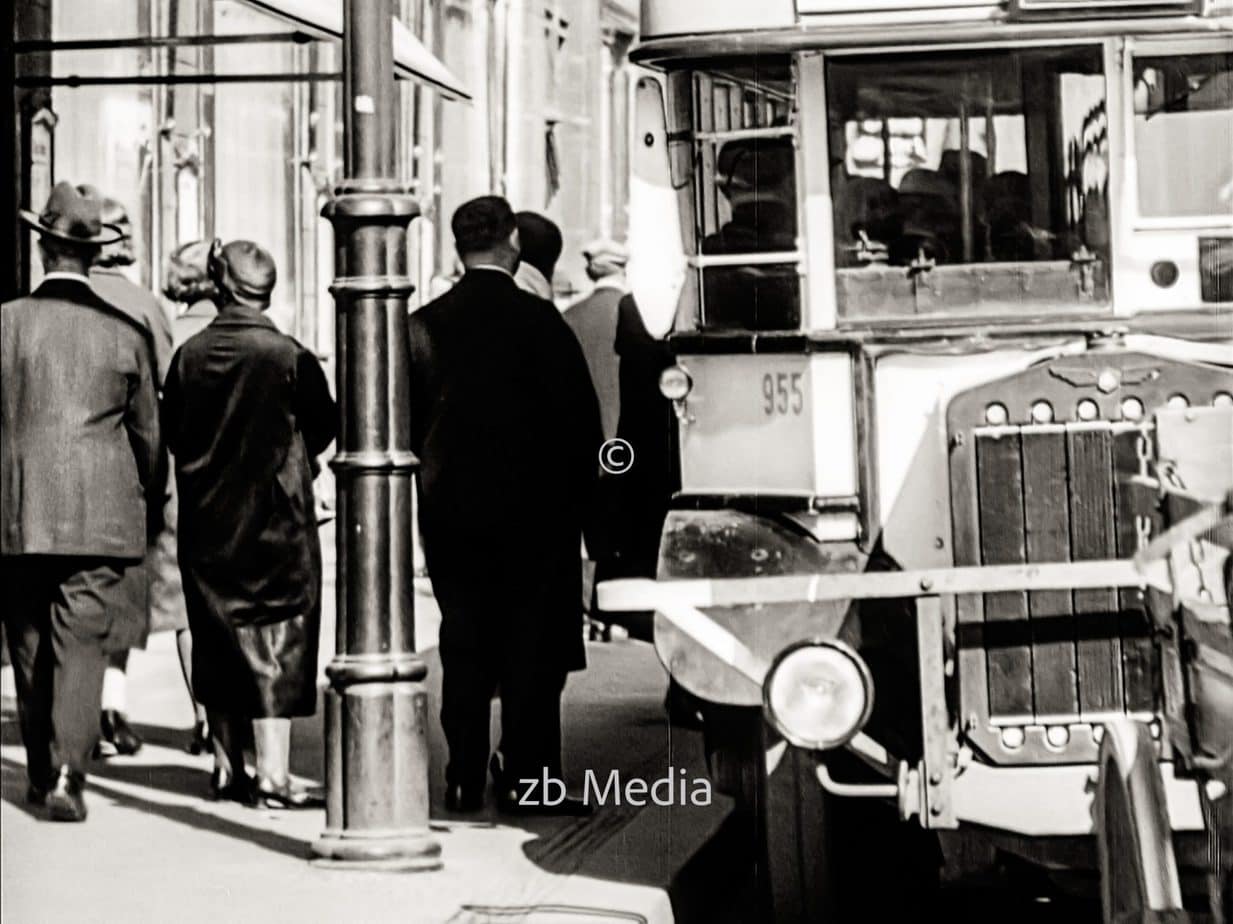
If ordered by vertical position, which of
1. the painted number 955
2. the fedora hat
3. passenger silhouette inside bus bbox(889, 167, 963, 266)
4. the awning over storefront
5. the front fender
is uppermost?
the awning over storefront

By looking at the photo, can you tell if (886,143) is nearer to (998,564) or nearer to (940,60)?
(940,60)

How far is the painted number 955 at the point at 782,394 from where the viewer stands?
772 cm

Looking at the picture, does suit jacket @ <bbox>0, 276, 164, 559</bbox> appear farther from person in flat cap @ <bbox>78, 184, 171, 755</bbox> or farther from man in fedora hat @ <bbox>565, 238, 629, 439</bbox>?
man in fedora hat @ <bbox>565, 238, 629, 439</bbox>

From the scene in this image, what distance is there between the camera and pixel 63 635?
8.84 metres

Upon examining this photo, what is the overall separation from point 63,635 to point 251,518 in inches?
30.0

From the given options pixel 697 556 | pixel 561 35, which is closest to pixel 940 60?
pixel 697 556

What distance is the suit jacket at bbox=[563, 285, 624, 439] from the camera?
11.5m

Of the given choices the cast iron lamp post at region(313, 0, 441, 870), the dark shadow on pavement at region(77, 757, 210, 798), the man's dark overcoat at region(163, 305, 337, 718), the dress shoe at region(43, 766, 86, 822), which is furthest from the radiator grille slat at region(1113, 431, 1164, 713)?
the dark shadow on pavement at region(77, 757, 210, 798)

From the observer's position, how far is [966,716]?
6.82 meters

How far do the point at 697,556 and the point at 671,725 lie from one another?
2.53m

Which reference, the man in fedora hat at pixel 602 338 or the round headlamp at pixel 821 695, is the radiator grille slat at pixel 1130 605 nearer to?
the round headlamp at pixel 821 695

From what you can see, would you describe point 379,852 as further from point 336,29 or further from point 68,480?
point 336,29

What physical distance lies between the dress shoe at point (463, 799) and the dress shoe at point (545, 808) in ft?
0.31

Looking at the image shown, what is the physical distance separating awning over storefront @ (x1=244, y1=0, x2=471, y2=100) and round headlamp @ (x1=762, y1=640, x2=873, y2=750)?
2.64m
